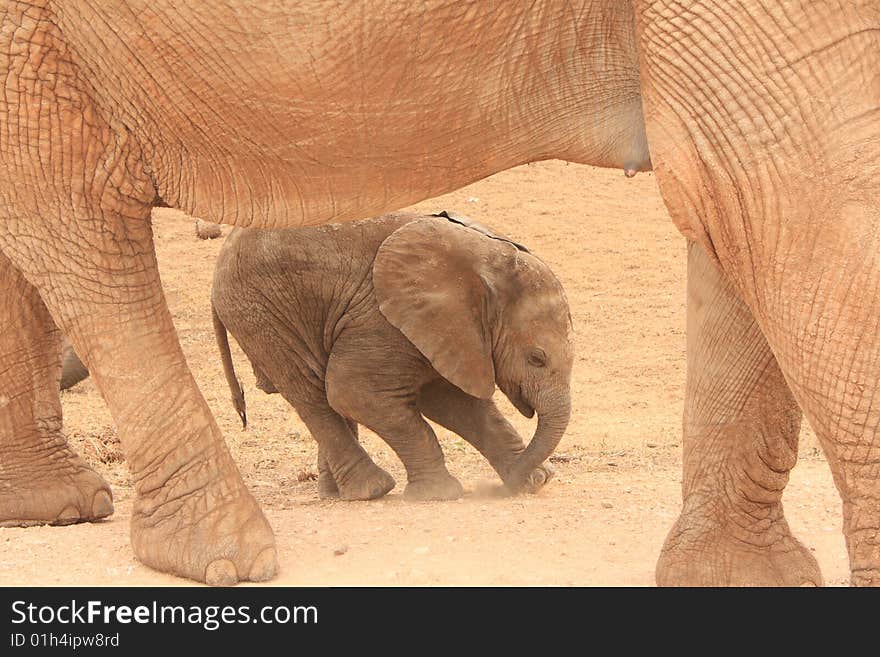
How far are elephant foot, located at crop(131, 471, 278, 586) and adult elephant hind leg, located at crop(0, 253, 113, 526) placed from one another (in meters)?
0.76

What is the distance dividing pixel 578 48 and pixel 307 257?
256cm

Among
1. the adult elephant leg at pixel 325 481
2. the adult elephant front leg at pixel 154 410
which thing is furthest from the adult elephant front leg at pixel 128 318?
the adult elephant leg at pixel 325 481

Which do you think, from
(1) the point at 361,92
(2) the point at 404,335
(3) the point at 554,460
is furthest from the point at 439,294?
(1) the point at 361,92

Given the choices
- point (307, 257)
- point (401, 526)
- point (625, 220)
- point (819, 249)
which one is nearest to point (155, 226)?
point (625, 220)

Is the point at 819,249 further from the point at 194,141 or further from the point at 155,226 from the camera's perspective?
the point at 155,226

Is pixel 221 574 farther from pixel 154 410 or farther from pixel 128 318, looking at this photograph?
pixel 128 318

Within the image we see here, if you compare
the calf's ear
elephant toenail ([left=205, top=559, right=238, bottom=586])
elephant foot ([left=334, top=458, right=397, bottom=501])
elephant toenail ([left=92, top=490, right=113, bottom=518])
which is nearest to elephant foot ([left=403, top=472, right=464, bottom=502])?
elephant foot ([left=334, top=458, right=397, bottom=501])

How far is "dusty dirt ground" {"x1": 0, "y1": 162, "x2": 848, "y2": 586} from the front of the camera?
389cm

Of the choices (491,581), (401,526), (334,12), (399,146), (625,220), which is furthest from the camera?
(625,220)

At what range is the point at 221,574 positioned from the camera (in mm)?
3697

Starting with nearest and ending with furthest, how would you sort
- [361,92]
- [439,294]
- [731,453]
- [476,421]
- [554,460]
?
[361,92]
[731,453]
[439,294]
[476,421]
[554,460]

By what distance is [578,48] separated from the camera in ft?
10.3

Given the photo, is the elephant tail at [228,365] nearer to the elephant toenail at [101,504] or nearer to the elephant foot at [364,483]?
the elephant foot at [364,483]

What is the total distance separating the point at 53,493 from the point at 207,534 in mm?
949
